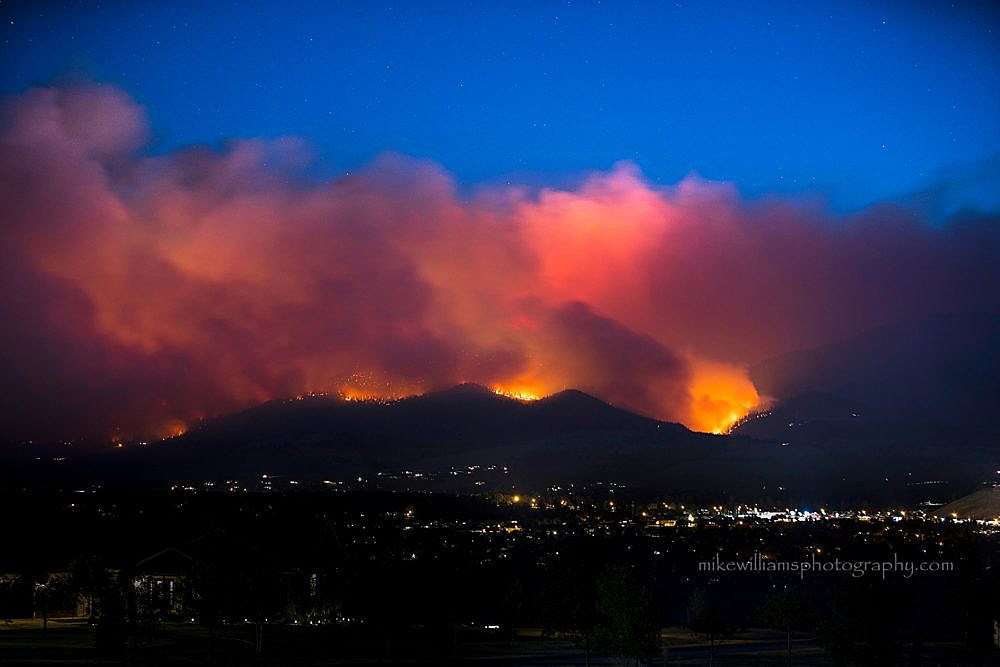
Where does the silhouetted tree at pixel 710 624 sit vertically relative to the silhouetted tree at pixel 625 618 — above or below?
below

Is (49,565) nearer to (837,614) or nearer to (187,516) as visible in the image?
(187,516)

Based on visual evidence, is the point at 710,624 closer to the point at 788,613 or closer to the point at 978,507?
the point at 788,613

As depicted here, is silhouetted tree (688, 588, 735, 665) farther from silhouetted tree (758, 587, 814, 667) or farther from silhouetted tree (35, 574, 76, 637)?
silhouetted tree (35, 574, 76, 637)

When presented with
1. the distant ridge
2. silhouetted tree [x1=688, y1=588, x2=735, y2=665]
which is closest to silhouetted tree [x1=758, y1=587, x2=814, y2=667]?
silhouetted tree [x1=688, y1=588, x2=735, y2=665]

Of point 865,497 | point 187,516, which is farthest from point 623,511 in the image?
point 187,516

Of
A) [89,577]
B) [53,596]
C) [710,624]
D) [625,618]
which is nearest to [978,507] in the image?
[710,624]

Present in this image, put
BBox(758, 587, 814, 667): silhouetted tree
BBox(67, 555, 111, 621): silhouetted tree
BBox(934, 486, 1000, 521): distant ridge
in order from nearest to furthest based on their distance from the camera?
BBox(758, 587, 814, 667): silhouetted tree → BBox(67, 555, 111, 621): silhouetted tree → BBox(934, 486, 1000, 521): distant ridge

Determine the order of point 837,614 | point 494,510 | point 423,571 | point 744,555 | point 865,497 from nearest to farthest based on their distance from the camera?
1. point 837,614
2. point 423,571
3. point 744,555
4. point 494,510
5. point 865,497

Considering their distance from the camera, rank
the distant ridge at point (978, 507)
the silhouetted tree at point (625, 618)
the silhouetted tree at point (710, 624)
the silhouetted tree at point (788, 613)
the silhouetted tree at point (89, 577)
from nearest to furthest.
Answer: the silhouetted tree at point (625, 618)
the silhouetted tree at point (710, 624)
the silhouetted tree at point (788, 613)
the silhouetted tree at point (89, 577)
the distant ridge at point (978, 507)

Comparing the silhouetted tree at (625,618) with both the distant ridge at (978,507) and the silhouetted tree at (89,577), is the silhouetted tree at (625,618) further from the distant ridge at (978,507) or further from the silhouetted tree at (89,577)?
the distant ridge at (978,507)

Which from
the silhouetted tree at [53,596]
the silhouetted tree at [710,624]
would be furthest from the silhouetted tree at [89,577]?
the silhouetted tree at [710,624]

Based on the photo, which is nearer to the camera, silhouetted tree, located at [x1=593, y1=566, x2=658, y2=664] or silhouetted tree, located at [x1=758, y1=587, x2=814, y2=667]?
silhouetted tree, located at [x1=593, y1=566, x2=658, y2=664]
